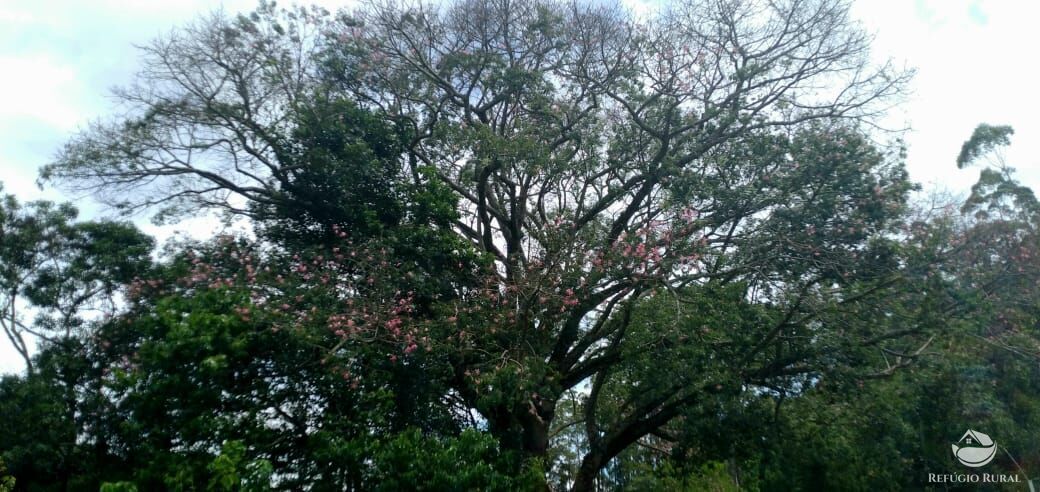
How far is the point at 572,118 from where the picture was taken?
9398 mm

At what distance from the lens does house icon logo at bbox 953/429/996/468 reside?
8898mm

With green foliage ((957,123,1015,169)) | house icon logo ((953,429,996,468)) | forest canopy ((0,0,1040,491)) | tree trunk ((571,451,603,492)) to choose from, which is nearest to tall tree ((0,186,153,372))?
forest canopy ((0,0,1040,491))

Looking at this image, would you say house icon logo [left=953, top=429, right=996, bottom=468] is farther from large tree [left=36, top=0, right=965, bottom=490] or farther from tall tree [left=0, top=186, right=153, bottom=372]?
tall tree [left=0, top=186, right=153, bottom=372]

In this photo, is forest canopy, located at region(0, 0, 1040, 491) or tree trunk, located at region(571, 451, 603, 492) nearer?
forest canopy, located at region(0, 0, 1040, 491)

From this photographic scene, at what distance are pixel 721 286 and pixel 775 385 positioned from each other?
131cm

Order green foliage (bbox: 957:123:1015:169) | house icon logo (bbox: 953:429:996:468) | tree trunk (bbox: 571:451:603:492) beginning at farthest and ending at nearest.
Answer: green foliage (bbox: 957:123:1015:169) < tree trunk (bbox: 571:451:603:492) < house icon logo (bbox: 953:429:996:468)

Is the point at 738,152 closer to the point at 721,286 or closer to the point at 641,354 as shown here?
the point at 721,286

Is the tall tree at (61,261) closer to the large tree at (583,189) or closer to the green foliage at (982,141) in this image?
the large tree at (583,189)

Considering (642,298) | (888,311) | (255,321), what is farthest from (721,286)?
(255,321)

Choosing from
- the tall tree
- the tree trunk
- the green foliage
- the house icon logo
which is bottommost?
the house icon logo

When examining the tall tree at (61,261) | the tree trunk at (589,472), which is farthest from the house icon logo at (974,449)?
the tall tree at (61,261)

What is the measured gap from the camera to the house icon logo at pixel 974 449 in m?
8.90

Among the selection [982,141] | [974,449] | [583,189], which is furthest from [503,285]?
[982,141]

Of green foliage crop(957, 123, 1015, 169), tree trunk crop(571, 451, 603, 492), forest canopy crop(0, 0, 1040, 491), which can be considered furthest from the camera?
green foliage crop(957, 123, 1015, 169)
